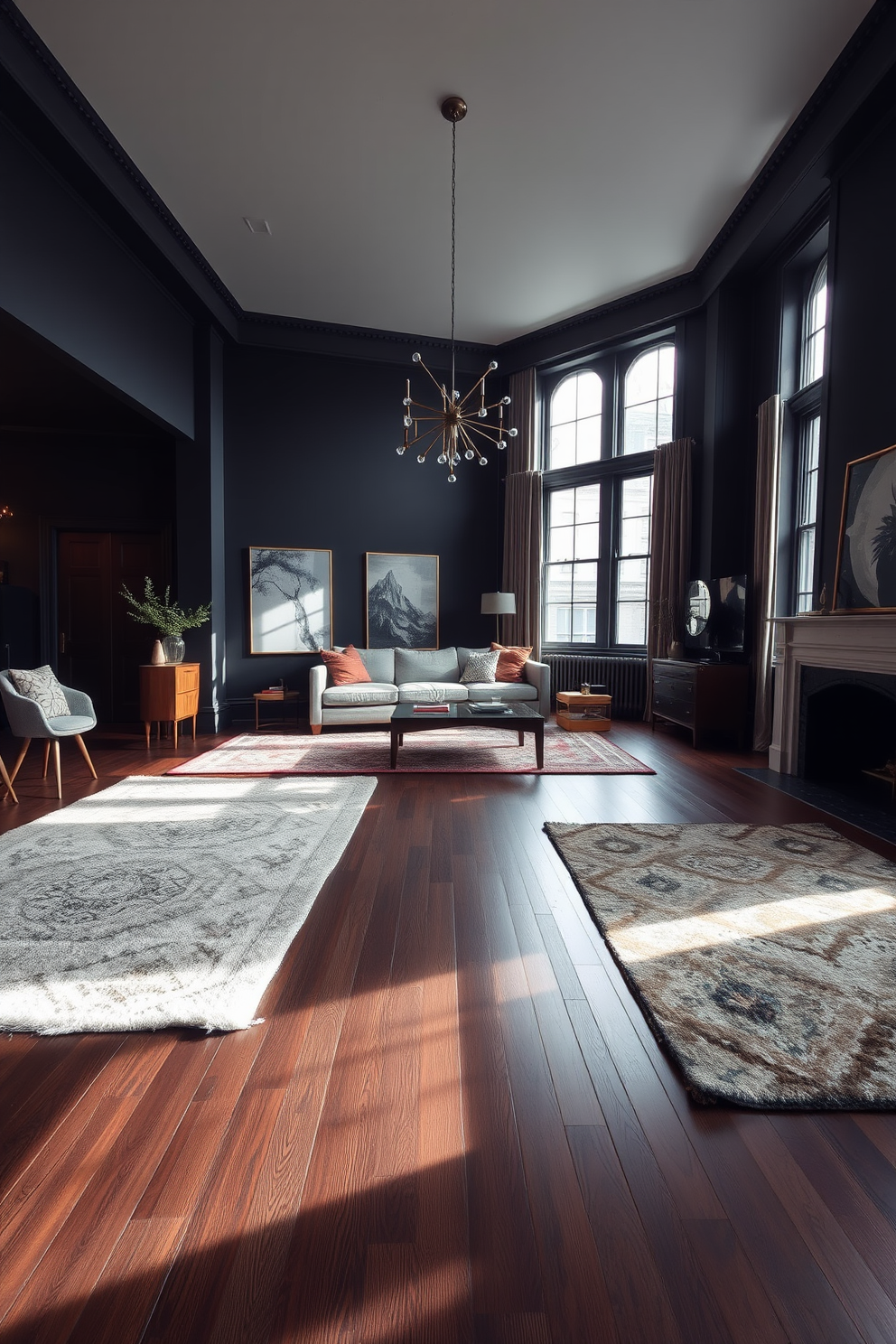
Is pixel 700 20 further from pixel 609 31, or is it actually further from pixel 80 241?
pixel 80 241

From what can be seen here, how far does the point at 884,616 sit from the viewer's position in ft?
12.8

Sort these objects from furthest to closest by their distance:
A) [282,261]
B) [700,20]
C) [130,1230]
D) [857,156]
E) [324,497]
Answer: [324,497]
[282,261]
[857,156]
[700,20]
[130,1230]

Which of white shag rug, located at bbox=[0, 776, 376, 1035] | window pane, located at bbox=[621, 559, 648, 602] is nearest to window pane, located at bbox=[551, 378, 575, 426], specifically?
window pane, located at bbox=[621, 559, 648, 602]

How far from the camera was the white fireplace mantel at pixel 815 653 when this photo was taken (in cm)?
400

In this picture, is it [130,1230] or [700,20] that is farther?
[700,20]

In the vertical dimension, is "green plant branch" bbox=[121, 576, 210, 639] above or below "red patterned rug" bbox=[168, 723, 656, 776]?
above

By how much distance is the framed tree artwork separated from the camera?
7539mm

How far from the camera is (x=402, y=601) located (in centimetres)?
801

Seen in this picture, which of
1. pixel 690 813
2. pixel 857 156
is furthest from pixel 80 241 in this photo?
pixel 690 813

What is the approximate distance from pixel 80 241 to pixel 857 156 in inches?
208

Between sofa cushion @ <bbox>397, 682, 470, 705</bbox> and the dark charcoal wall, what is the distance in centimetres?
139

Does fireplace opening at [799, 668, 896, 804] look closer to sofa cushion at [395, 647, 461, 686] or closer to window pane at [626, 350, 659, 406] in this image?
sofa cushion at [395, 647, 461, 686]

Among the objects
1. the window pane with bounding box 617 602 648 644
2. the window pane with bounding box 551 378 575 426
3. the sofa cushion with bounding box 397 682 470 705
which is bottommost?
the sofa cushion with bounding box 397 682 470 705

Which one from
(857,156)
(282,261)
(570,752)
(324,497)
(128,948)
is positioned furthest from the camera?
(324,497)
